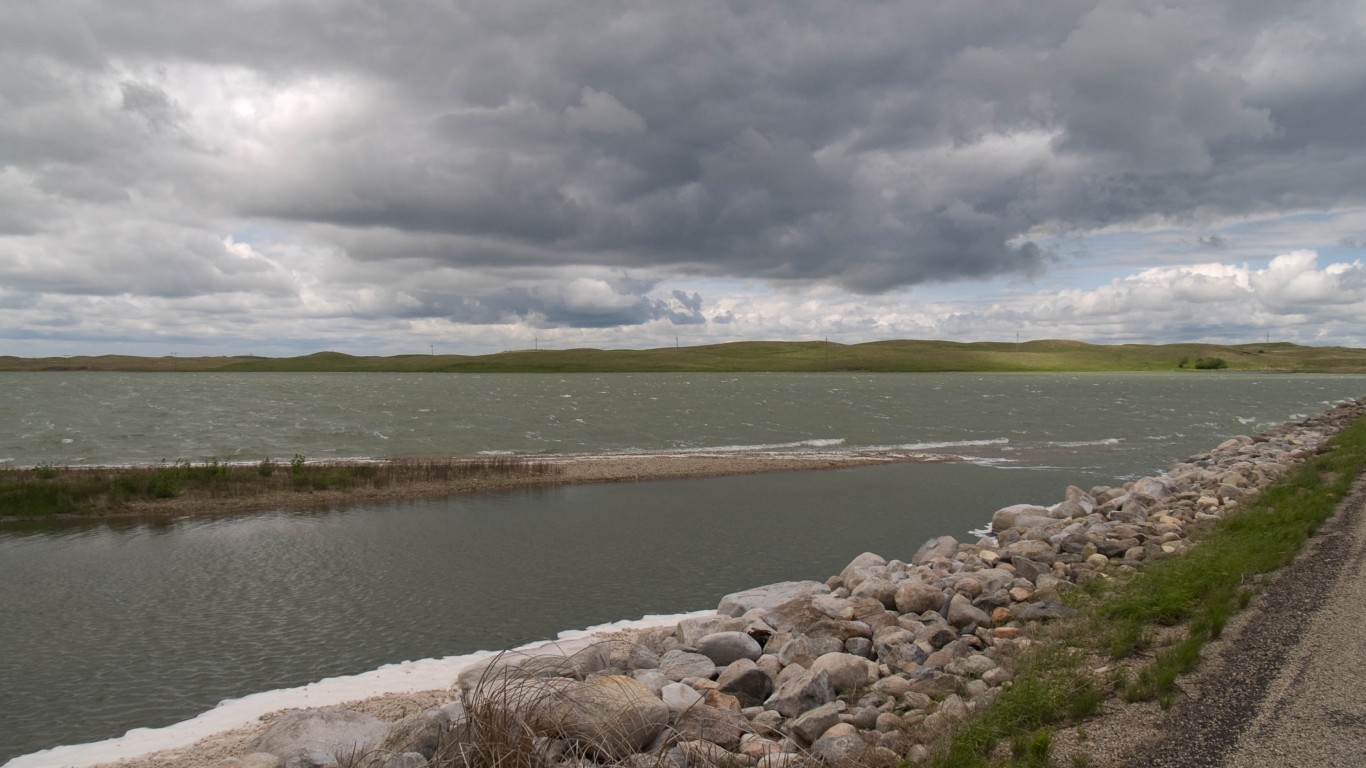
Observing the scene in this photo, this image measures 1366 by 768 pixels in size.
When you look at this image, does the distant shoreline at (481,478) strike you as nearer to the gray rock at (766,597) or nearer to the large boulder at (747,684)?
the gray rock at (766,597)

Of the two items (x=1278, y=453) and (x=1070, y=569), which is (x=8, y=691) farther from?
(x=1278, y=453)

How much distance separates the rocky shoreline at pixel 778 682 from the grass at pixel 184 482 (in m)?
24.2

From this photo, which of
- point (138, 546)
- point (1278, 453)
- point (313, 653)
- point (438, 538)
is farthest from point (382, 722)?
point (1278, 453)

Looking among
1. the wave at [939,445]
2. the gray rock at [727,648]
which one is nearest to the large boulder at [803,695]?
the gray rock at [727,648]

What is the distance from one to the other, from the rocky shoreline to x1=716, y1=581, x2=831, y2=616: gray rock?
48 mm

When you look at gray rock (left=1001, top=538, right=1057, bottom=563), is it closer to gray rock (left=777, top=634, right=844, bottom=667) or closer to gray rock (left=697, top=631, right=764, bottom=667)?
gray rock (left=777, top=634, right=844, bottom=667)

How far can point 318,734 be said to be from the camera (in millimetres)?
10062

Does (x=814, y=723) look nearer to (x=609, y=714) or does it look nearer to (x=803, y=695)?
(x=803, y=695)

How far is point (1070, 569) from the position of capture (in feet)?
50.8

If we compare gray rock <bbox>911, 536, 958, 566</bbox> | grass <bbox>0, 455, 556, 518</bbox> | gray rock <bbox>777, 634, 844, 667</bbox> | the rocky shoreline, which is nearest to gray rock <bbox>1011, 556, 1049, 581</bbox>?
the rocky shoreline

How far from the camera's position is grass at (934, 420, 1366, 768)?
25.9ft

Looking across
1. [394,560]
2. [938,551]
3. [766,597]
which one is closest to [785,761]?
[766,597]

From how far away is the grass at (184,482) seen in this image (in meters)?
31.2

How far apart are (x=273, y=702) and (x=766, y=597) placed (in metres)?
8.99
